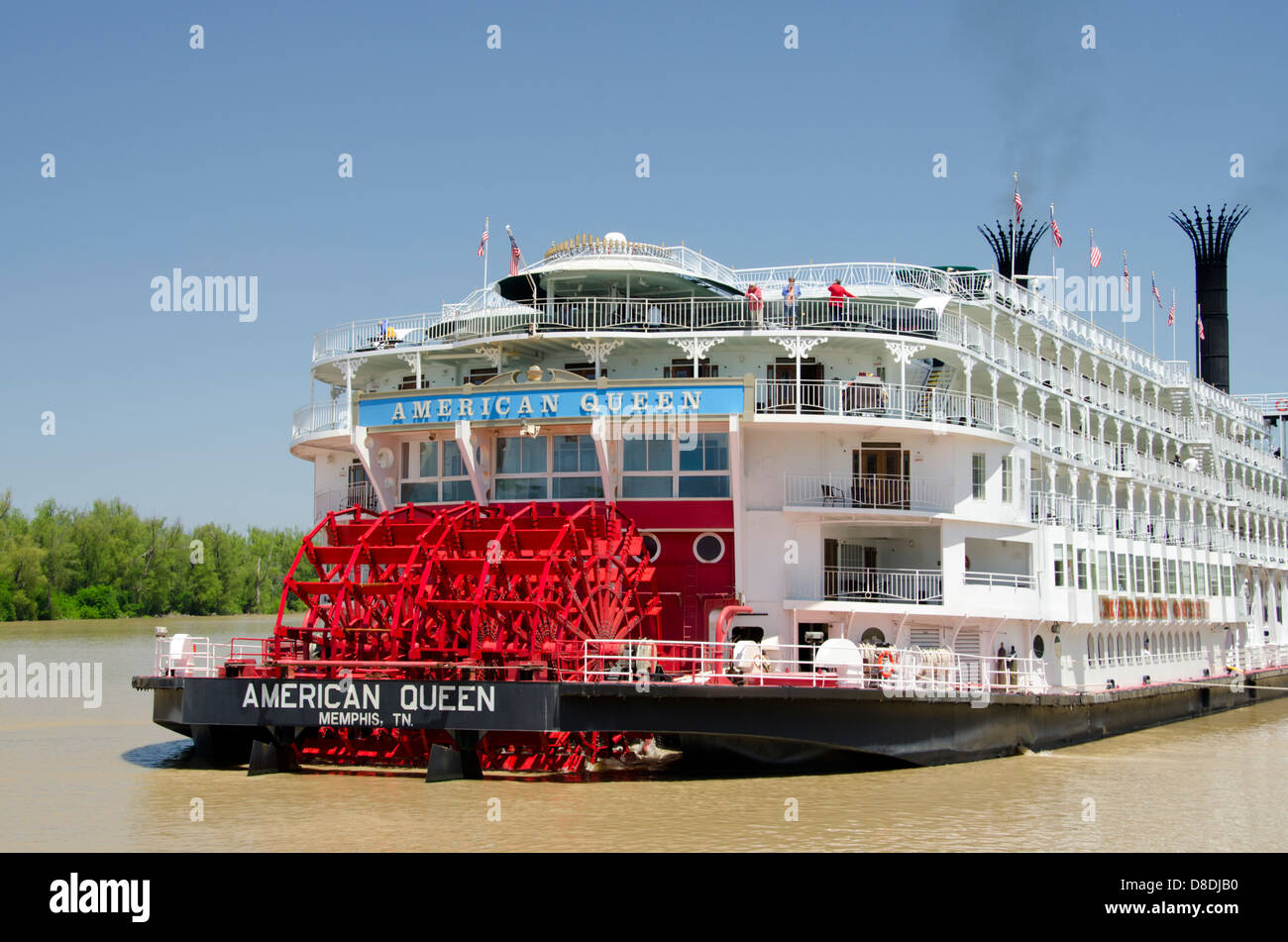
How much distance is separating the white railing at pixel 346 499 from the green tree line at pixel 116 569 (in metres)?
38.6

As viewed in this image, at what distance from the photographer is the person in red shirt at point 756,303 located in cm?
2217

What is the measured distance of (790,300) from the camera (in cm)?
2236

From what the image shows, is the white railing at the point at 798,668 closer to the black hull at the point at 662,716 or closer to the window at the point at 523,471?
the black hull at the point at 662,716

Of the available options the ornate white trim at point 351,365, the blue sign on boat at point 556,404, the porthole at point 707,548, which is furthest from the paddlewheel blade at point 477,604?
Result: the ornate white trim at point 351,365

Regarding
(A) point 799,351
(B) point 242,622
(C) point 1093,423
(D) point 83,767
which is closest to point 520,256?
(A) point 799,351

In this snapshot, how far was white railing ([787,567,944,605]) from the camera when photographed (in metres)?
21.4

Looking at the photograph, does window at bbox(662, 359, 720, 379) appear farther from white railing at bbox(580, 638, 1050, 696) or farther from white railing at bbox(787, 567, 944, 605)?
white railing at bbox(580, 638, 1050, 696)

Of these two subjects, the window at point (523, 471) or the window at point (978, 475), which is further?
the window at point (978, 475)

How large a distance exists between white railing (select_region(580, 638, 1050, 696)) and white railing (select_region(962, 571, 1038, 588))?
5.28ft

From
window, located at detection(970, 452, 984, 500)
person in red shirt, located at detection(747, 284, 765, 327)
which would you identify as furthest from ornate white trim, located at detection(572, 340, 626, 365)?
window, located at detection(970, 452, 984, 500)

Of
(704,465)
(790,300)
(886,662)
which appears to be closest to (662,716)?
(886,662)

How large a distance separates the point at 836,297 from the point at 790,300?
883 mm

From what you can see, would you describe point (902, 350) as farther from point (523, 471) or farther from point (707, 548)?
point (523, 471)
